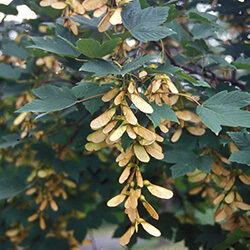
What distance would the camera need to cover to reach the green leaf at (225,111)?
997 millimetres

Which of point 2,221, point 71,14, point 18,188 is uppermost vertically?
point 71,14

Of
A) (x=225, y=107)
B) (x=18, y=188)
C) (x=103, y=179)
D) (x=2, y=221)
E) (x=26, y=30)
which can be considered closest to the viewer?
(x=225, y=107)

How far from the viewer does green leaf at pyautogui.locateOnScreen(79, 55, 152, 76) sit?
0.94 meters

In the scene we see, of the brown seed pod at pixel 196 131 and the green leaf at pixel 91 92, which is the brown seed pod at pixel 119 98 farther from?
the brown seed pod at pixel 196 131

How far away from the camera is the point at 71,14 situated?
4.08ft

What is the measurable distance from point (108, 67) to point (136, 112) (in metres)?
0.17

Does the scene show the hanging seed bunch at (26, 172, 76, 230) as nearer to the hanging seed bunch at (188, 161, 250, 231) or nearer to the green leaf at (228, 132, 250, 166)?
the hanging seed bunch at (188, 161, 250, 231)

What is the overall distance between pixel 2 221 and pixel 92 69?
1.96 metres

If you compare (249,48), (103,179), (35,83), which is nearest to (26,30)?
(35,83)

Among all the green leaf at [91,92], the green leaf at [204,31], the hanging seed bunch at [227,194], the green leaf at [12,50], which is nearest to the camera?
the green leaf at [91,92]

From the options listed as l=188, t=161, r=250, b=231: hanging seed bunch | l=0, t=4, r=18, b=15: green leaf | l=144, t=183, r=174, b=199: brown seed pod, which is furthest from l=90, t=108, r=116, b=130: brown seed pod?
l=0, t=4, r=18, b=15: green leaf

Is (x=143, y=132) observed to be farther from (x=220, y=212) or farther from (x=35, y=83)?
(x=35, y=83)

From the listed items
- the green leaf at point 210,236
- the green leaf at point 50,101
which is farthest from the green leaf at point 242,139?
the green leaf at point 210,236

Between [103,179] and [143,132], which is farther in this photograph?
[103,179]
